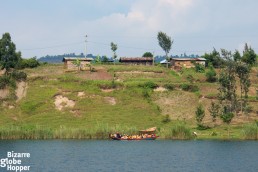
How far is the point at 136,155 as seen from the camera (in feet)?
194

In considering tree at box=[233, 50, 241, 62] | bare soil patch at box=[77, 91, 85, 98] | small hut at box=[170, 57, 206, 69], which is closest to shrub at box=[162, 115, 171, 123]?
bare soil patch at box=[77, 91, 85, 98]

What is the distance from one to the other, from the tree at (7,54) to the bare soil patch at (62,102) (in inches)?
514

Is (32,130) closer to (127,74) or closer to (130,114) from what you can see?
(130,114)

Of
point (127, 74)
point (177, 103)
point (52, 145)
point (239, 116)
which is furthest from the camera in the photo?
point (127, 74)

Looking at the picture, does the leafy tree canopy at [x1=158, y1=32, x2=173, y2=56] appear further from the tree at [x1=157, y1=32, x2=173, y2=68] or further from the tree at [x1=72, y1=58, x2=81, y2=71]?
the tree at [x1=72, y1=58, x2=81, y2=71]

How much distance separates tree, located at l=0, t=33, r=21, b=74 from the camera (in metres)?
108

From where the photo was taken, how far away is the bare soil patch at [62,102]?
102562 millimetres

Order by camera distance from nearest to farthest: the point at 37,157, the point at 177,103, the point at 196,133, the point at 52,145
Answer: the point at 37,157 → the point at 52,145 → the point at 196,133 → the point at 177,103

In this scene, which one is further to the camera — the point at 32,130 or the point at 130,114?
the point at 130,114

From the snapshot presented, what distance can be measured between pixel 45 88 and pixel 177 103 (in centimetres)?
2722

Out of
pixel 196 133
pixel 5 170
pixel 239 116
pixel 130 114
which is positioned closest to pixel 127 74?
pixel 130 114

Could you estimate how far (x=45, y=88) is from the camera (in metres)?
109

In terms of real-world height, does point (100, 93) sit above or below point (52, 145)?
above

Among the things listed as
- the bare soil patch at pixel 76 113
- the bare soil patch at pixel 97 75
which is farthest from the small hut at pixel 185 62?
the bare soil patch at pixel 76 113
